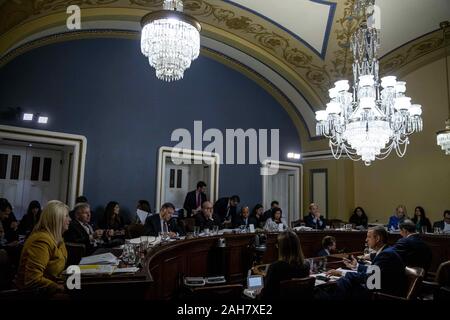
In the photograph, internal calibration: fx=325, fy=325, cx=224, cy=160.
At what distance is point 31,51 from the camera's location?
517 cm

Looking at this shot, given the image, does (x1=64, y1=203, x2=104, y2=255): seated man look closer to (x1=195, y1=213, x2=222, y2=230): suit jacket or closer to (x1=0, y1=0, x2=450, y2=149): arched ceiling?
(x1=195, y1=213, x2=222, y2=230): suit jacket

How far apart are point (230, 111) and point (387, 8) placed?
357 cm

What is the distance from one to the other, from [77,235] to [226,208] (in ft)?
12.2

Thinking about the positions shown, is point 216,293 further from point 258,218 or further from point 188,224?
point 258,218

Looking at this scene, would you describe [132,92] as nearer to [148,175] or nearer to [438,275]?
[148,175]

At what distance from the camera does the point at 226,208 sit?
22.2 feet

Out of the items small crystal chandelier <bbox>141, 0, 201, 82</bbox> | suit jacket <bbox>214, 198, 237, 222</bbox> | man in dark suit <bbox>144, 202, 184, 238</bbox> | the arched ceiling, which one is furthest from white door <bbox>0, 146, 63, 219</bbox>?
small crystal chandelier <bbox>141, 0, 201, 82</bbox>

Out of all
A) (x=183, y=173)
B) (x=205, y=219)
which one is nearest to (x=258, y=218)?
(x=205, y=219)

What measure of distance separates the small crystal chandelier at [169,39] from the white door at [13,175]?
12.2ft

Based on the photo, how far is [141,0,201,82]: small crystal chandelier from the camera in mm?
3061

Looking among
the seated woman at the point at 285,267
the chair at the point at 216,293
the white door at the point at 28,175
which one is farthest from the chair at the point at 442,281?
the white door at the point at 28,175

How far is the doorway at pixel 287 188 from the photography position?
8.27m

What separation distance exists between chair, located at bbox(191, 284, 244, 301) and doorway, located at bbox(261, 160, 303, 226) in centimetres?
584

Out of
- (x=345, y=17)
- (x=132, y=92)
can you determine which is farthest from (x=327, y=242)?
(x=132, y=92)
